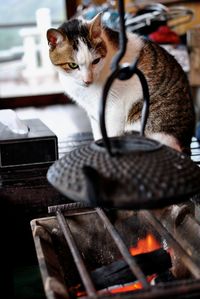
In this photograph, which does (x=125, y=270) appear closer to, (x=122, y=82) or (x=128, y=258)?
(x=128, y=258)

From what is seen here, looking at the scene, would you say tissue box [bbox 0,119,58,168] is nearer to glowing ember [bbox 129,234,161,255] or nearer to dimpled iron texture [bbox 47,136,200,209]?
glowing ember [bbox 129,234,161,255]

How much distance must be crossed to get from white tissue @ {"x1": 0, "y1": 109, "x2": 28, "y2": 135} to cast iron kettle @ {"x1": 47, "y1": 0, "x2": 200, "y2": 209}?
0.91 meters

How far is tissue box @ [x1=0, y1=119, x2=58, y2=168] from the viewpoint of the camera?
1.82m

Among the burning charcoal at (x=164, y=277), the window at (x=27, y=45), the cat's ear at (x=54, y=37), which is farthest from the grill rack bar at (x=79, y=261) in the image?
the window at (x=27, y=45)

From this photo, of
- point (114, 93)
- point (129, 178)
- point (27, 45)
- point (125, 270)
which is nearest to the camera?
point (129, 178)

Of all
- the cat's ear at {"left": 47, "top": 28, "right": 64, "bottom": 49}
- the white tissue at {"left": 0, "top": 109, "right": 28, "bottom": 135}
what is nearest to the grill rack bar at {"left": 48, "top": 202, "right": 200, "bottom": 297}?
the white tissue at {"left": 0, "top": 109, "right": 28, "bottom": 135}

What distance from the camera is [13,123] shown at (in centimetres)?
192

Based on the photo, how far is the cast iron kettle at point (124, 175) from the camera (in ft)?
2.98

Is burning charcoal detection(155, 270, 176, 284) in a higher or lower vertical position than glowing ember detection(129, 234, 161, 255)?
lower

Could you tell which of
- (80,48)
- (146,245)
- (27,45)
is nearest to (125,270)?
(146,245)

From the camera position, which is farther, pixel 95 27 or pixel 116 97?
pixel 116 97

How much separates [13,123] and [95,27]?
54 cm

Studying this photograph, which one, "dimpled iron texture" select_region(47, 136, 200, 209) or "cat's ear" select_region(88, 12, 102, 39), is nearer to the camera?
"dimpled iron texture" select_region(47, 136, 200, 209)

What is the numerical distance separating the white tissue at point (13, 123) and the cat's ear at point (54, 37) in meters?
0.36
